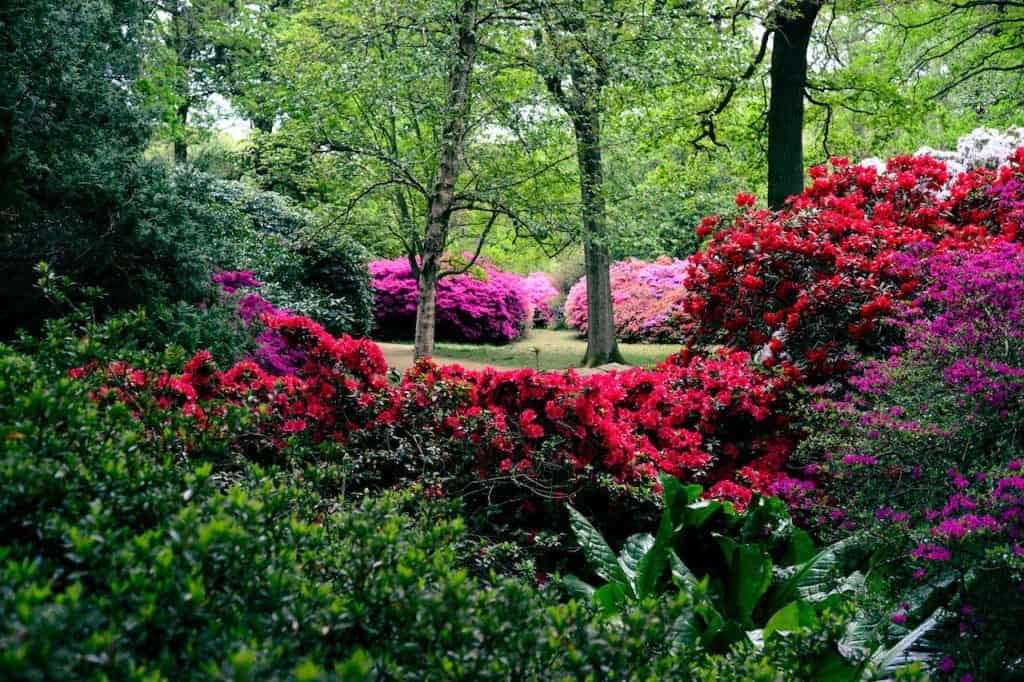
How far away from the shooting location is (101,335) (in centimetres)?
254

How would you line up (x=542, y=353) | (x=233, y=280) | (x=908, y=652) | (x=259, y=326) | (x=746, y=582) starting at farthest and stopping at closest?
1. (x=542, y=353)
2. (x=233, y=280)
3. (x=259, y=326)
4. (x=746, y=582)
5. (x=908, y=652)

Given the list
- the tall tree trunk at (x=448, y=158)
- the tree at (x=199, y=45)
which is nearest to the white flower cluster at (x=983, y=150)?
the tall tree trunk at (x=448, y=158)

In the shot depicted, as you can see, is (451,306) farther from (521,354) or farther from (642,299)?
(642,299)

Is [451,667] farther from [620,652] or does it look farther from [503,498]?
[503,498]

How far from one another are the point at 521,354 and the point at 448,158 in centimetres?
812

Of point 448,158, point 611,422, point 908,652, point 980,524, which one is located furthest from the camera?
point 448,158

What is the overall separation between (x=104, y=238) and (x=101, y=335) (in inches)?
154

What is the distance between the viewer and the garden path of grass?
13.1 metres

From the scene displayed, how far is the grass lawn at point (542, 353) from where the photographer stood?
1385 cm

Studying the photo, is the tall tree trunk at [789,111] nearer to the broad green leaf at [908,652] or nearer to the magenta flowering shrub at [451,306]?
the broad green leaf at [908,652]

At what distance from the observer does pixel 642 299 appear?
64.0 ft

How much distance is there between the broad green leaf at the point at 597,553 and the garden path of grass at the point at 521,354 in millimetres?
8082

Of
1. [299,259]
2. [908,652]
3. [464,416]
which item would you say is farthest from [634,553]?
[299,259]

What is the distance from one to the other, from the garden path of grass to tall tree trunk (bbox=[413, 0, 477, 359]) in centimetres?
335
